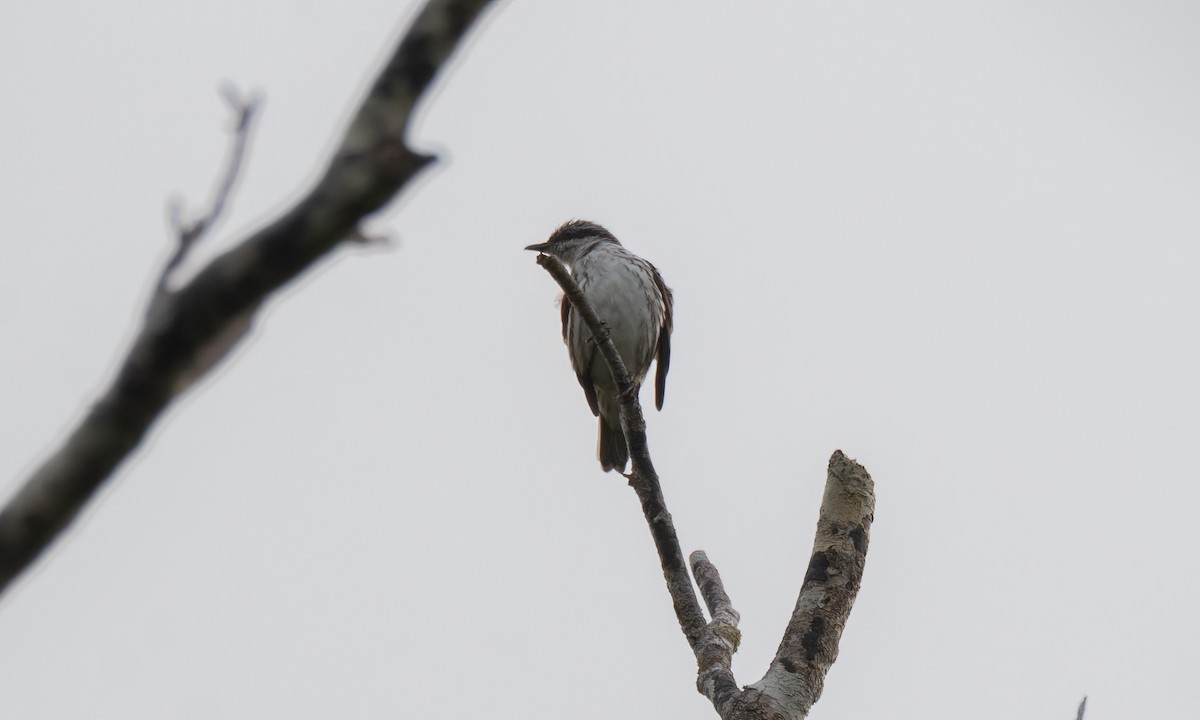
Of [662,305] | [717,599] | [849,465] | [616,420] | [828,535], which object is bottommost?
[717,599]

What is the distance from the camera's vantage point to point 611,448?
9.59 metres

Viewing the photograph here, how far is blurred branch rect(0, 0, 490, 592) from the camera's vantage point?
4.99ft

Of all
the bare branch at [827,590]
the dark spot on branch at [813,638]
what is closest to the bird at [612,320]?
the bare branch at [827,590]

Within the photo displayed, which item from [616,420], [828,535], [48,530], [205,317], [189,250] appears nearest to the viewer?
[48,530]

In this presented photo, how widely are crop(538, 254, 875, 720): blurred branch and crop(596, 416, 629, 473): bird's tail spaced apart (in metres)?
4.10

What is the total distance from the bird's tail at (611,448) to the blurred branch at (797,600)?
13.4ft

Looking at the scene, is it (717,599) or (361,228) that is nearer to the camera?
(361,228)

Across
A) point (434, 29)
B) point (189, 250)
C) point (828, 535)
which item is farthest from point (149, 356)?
point (828, 535)

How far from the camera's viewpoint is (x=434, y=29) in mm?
1854

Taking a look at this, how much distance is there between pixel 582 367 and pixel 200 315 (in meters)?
8.12

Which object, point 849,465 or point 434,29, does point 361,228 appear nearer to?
point 434,29

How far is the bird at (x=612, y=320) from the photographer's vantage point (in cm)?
949

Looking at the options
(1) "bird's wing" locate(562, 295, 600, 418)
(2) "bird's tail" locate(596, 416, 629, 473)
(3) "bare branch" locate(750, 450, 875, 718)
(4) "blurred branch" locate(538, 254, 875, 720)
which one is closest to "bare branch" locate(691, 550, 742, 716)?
(4) "blurred branch" locate(538, 254, 875, 720)

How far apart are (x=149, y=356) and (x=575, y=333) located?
8.09m
